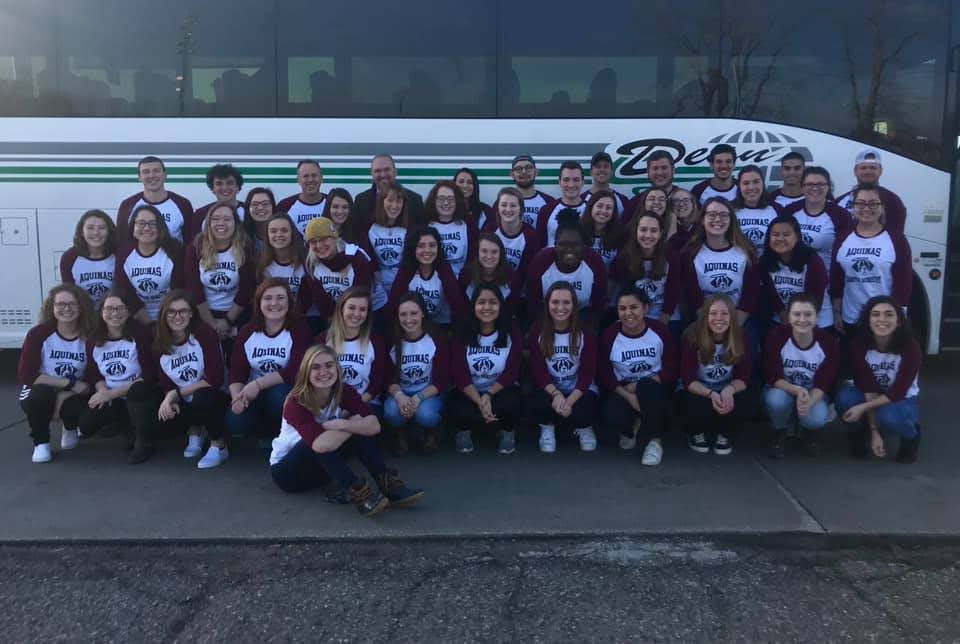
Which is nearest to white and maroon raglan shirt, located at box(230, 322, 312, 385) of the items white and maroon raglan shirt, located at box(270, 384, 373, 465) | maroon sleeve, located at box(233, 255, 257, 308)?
maroon sleeve, located at box(233, 255, 257, 308)

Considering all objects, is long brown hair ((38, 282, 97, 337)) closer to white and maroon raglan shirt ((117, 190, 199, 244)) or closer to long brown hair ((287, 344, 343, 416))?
white and maroon raglan shirt ((117, 190, 199, 244))

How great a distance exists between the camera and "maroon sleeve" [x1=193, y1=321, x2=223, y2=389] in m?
4.85

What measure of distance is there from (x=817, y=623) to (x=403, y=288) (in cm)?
323

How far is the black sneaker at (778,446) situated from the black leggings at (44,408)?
4540mm

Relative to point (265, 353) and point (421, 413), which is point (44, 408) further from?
point (421, 413)

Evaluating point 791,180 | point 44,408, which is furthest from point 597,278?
point 44,408

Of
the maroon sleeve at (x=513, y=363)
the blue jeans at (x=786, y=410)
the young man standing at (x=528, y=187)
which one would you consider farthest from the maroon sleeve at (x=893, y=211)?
the maroon sleeve at (x=513, y=363)

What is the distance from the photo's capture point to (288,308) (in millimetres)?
4781

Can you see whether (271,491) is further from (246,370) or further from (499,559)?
(499,559)

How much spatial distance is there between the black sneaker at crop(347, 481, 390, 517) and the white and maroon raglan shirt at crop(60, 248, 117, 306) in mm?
2740

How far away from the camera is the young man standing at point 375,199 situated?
561cm

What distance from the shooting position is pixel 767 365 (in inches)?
195

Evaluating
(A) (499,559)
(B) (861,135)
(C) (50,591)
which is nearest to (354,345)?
(A) (499,559)

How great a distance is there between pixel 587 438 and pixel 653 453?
486 millimetres
